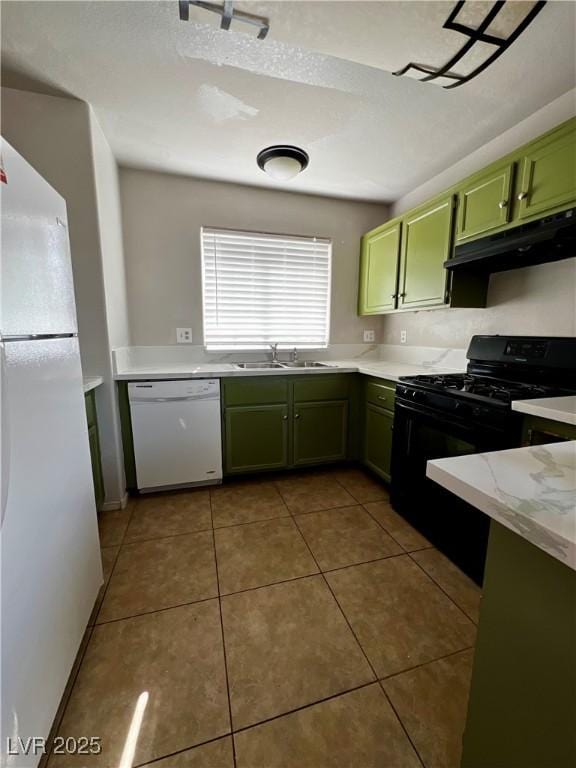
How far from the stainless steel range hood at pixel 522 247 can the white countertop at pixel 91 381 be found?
7.26ft

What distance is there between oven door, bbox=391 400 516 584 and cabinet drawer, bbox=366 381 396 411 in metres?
0.20

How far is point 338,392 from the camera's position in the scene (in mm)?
2635

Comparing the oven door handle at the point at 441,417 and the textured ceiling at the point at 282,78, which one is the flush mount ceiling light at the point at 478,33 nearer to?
the textured ceiling at the point at 282,78

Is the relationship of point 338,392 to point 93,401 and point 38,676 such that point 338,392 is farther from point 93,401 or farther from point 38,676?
point 38,676

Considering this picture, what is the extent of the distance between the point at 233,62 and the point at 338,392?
80.8 inches

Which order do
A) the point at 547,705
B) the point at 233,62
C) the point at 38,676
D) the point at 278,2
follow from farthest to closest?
1. the point at 233,62
2. the point at 278,2
3. the point at 38,676
4. the point at 547,705

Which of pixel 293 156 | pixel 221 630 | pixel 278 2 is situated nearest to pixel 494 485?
pixel 221 630

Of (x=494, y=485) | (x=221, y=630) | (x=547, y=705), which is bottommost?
(x=221, y=630)

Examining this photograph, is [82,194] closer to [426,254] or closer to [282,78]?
[282,78]

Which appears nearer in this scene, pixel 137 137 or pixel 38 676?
pixel 38 676

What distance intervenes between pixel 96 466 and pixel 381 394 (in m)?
1.99

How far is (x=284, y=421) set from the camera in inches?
99.7

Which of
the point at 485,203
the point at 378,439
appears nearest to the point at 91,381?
the point at 378,439

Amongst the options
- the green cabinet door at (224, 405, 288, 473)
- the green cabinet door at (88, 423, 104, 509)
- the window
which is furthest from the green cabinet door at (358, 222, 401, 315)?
the green cabinet door at (88, 423, 104, 509)
